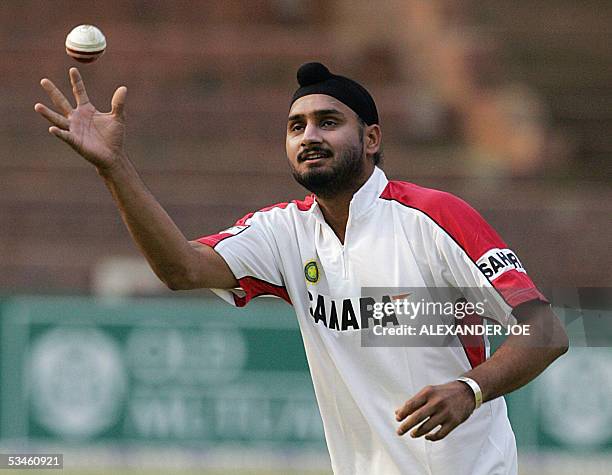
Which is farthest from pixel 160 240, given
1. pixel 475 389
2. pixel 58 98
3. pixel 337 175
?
pixel 475 389

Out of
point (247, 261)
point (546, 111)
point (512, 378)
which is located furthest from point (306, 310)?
point (546, 111)

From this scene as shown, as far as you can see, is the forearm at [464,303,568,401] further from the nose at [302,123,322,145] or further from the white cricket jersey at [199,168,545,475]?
the nose at [302,123,322,145]

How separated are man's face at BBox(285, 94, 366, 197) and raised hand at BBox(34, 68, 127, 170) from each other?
77 cm

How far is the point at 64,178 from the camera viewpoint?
20375mm

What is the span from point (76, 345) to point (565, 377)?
517cm

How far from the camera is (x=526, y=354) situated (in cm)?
494

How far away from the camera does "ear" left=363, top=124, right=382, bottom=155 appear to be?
18.9 ft

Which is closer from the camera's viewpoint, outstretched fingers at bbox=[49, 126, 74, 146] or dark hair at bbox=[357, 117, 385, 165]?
outstretched fingers at bbox=[49, 126, 74, 146]

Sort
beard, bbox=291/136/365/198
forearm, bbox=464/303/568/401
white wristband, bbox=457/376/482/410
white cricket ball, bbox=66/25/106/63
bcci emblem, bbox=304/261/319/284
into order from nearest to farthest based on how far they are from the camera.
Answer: white wristband, bbox=457/376/482/410, forearm, bbox=464/303/568/401, beard, bbox=291/136/365/198, bcci emblem, bbox=304/261/319/284, white cricket ball, bbox=66/25/106/63

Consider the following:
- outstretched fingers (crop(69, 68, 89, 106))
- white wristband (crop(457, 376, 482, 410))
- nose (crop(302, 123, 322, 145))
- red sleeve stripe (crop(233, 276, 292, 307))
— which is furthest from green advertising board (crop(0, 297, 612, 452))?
white wristband (crop(457, 376, 482, 410))

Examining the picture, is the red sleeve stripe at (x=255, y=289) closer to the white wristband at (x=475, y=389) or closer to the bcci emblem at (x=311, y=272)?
the bcci emblem at (x=311, y=272)

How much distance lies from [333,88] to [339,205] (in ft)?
1.67

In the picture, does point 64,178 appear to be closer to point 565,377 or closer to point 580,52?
point 565,377

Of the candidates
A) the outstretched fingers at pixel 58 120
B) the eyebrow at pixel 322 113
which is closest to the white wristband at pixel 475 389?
the eyebrow at pixel 322 113
